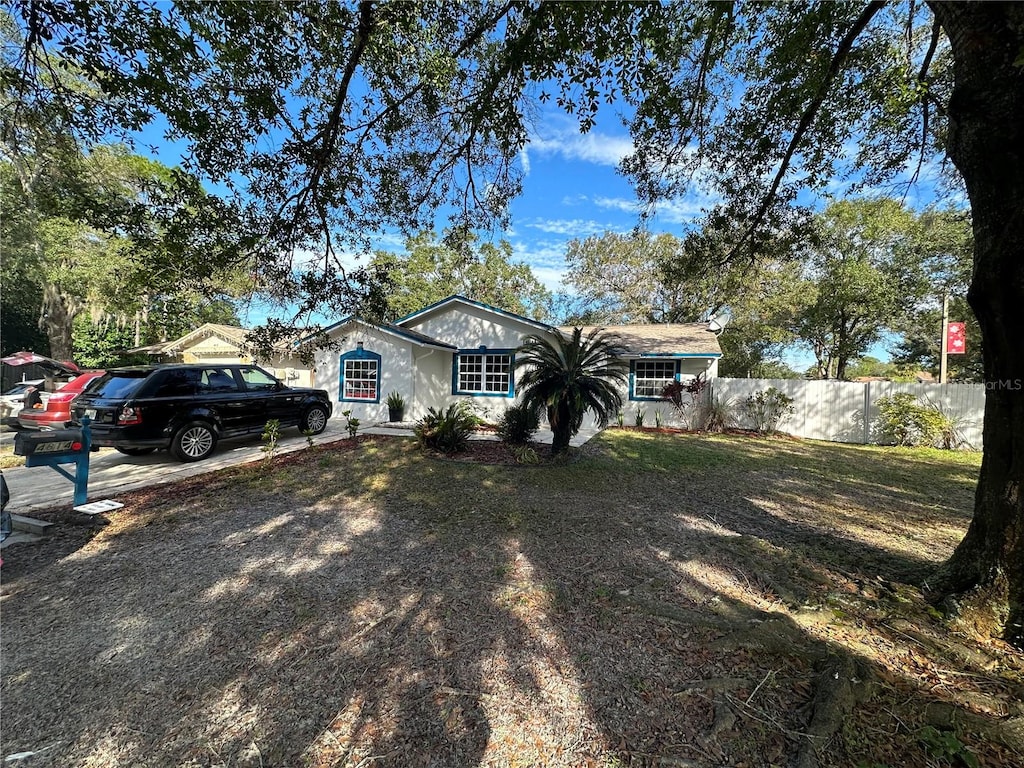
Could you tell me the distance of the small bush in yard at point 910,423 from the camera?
10469mm

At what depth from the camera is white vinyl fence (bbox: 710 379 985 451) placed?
413 inches

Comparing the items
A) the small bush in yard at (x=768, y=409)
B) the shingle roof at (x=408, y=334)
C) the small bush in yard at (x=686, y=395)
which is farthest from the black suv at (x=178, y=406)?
the small bush in yard at (x=768, y=409)

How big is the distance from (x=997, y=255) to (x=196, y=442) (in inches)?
407

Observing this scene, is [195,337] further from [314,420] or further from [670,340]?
[670,340]

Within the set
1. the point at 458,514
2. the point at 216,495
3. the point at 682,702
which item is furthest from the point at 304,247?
the point at 682,702

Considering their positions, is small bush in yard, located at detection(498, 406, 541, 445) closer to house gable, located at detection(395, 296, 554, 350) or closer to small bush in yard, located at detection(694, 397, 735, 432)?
house gable, located at detection(395, 296, 554, 350)

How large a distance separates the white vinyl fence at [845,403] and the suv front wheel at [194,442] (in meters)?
13.3

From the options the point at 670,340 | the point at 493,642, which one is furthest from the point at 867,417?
the point at 493,642

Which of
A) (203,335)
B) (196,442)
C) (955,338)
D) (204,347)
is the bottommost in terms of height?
(196,442)

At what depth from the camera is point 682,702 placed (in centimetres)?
211

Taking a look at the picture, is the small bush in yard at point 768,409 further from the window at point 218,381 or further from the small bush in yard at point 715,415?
the window at point 218,381

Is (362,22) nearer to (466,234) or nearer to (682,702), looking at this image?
(466,234)

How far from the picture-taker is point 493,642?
2576mm

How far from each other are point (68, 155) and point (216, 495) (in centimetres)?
428
